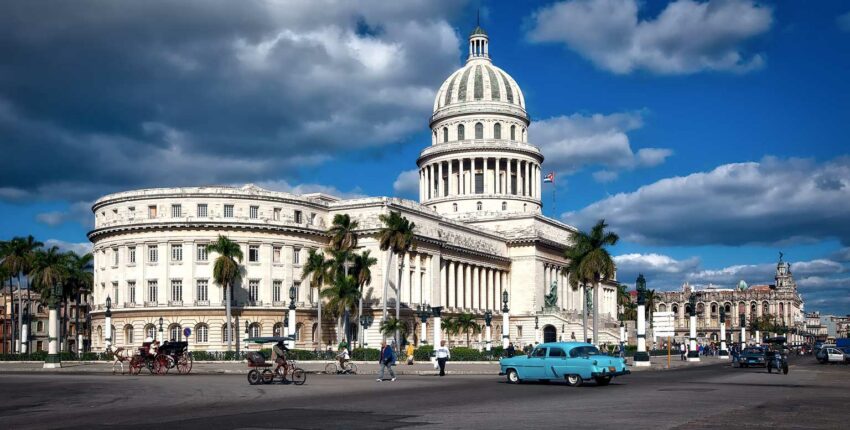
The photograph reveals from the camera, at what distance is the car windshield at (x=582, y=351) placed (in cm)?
3575

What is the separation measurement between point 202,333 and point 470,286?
39.2m

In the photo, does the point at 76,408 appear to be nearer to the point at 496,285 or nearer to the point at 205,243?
the point at 205,243

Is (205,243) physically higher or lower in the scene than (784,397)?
higher

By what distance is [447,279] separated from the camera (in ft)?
354

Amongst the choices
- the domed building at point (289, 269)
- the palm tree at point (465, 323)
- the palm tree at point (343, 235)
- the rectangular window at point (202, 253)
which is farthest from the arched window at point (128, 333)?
the palm tree at point (465, 323)

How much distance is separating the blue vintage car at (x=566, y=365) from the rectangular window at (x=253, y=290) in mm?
52185

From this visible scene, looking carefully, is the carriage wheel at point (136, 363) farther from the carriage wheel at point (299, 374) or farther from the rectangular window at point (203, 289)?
the rectangular window at point (203, 289)

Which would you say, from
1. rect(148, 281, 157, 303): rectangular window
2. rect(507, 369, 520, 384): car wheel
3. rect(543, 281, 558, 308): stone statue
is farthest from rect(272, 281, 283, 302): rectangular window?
rect(507, 369, 520, 384): car wheel

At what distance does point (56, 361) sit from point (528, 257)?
70634mm

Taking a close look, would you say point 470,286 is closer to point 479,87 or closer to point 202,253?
point 479,87

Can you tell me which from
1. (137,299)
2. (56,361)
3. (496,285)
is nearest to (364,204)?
(137,299)

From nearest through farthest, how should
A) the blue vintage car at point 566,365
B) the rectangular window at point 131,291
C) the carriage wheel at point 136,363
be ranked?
the blue vintage car at point 566,365 < the carriage wheel at point 136,363 < the rectangular window at point 131,291

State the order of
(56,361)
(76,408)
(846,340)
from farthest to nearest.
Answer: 1. (846,340)
2. (56,361)
3. (76,408)

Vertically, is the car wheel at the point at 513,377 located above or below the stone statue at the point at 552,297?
below
